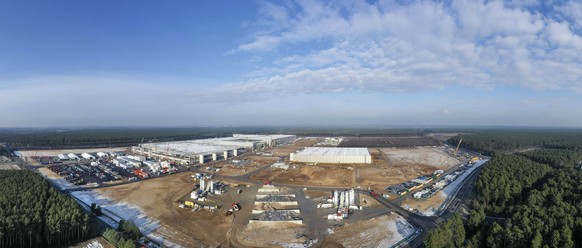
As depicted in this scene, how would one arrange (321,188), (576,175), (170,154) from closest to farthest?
1. (576,175)
2. (321,188)
3. (170,154)

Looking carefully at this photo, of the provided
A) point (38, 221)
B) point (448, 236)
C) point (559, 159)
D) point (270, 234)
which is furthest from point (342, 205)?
point (559, 159)

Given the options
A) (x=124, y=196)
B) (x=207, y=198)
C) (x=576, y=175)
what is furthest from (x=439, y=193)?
(x=124, y=196)

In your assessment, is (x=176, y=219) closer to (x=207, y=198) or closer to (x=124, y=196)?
(x=207, y=198)

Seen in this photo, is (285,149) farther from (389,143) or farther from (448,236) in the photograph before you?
(448,236)

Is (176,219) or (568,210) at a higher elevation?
(568,210)

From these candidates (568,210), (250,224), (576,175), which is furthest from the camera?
(576,175)

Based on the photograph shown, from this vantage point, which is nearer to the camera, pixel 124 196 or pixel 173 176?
pixel 124 196

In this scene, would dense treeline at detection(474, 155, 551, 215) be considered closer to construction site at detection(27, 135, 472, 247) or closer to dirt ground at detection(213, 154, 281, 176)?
construction site at detection(27, 135, 472, 247)

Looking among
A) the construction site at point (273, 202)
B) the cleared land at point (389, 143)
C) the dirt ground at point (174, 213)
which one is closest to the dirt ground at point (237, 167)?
the construction site at point (273, 202)
